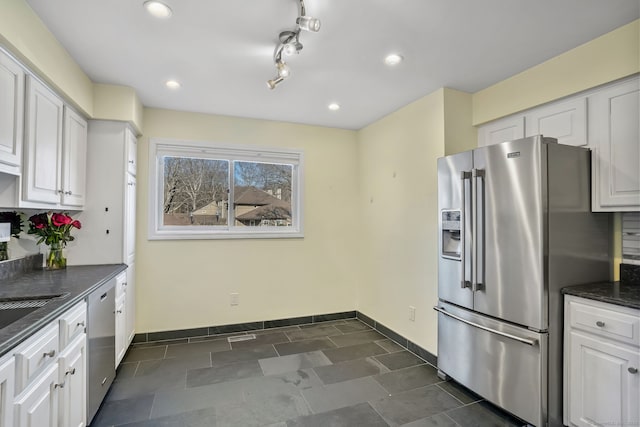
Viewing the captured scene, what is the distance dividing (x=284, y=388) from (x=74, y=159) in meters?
2.40

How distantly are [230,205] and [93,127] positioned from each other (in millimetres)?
1500

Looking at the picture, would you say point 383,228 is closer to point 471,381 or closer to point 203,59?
point 471,381

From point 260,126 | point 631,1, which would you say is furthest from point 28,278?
point 631,1

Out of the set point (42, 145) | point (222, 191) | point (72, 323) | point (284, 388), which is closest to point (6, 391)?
point (72, 323)

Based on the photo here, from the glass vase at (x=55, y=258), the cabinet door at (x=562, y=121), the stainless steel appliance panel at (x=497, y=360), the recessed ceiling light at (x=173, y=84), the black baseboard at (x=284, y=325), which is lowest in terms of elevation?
the black baseboard at (x=284, y=325)

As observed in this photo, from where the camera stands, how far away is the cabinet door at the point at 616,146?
1.94m

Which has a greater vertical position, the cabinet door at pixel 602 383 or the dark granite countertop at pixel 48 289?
the dark granite countertop at pixel 48 289

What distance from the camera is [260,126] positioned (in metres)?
3.78

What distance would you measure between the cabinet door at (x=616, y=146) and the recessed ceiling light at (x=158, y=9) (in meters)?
2.74

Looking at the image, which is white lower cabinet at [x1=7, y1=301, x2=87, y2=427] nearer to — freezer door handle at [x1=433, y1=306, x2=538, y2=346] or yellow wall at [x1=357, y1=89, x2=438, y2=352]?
freezer door handle at [x1=433, y1=306, x2=538, y2=346]

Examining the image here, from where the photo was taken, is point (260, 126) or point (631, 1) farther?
point (260, 126)

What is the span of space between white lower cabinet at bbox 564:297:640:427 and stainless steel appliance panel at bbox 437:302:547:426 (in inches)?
6.4

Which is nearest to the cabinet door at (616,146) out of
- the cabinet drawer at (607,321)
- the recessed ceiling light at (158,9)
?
the cabinet drawer at (607,321)

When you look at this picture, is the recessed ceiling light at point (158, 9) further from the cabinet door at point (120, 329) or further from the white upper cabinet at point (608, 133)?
the white upper cabinet at point (608, 133)
